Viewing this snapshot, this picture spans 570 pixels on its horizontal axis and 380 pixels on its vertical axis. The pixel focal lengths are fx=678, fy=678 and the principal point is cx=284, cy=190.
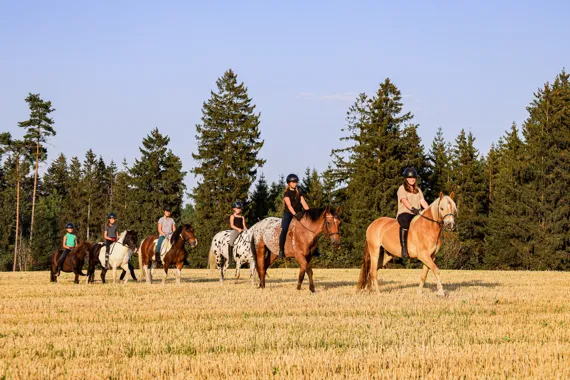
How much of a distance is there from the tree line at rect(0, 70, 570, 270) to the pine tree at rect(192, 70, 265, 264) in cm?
10

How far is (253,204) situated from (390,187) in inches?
512

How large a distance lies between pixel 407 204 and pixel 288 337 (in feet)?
24.7

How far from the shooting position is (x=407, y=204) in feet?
51.5

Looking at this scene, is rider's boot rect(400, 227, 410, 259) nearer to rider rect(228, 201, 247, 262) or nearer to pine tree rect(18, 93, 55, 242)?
rider rect(228, 201, 247, 262)

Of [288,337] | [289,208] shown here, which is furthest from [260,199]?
[288,337]

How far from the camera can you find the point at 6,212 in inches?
3307

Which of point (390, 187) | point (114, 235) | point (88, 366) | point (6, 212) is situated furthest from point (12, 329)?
point (6, 212)

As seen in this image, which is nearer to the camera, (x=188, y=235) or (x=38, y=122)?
(x=188, y=235)

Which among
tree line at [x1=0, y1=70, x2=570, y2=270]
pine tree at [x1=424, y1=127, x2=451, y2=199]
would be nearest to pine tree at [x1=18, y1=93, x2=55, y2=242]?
tree line at [x1=0, y1=70, x2=570, y2=270]

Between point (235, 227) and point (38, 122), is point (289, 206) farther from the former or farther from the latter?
point (38, 122)

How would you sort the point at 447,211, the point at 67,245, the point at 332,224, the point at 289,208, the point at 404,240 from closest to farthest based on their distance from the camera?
1. the point at 447,211
2. the point at 404,240
3. the point at 332,224
4. the point at 289,208
5. the point at 67,245

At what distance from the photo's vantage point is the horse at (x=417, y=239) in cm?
1480

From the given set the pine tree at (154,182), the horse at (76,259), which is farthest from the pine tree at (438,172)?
the horse at (76,259)

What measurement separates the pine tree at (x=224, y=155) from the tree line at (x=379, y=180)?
0.10 m
